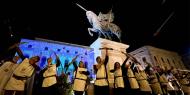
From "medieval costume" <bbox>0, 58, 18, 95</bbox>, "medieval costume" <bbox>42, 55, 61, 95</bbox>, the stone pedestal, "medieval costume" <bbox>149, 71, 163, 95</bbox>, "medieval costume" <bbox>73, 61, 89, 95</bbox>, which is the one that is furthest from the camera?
the stone pedestal

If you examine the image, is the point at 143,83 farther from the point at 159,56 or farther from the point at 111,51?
the point at 159,56

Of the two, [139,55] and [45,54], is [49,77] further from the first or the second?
[139,55]

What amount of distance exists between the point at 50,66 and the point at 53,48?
372cm

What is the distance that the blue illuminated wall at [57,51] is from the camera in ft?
27.7

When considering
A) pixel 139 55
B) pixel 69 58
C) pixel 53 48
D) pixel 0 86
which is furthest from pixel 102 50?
pixel 139 55

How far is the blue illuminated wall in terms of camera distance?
8.44 meters

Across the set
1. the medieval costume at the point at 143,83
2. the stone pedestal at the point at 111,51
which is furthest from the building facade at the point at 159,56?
the medieval costume at the point at 143,83

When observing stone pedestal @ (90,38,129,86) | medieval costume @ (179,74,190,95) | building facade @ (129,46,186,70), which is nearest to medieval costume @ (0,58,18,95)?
stone pedestal @ (90,38,129,86)

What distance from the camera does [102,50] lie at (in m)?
8.72

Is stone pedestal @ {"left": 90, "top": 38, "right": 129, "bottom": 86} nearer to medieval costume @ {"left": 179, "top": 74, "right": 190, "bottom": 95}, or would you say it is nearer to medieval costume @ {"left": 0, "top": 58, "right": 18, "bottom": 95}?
medieval costume @ {"left": 179, "top": 74, "right": 190, "bottom": 95}

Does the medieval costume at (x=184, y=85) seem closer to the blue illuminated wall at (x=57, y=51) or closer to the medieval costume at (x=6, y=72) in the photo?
the blue illuminated wall at (x=57, y=51)

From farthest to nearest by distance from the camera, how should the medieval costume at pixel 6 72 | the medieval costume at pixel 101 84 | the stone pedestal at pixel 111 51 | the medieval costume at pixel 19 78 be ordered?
the stone pedestal at pixel 111 51, the medieval costume at pixel 101 84, the medieval costume at pixel 6 72, the medieval costume at pixel 19 78

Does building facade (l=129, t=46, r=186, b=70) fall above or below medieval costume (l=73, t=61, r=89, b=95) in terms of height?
above

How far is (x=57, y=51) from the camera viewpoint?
9273 millimetres
